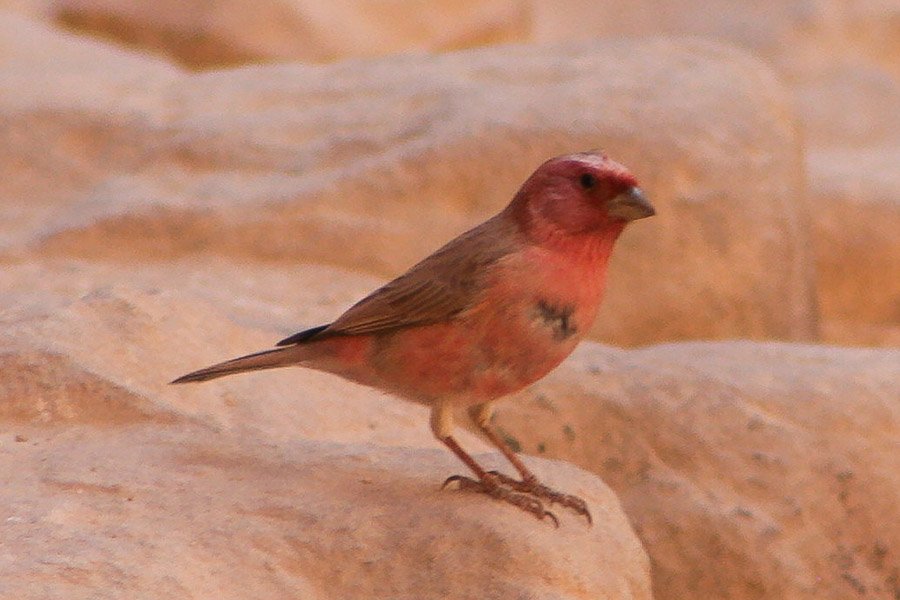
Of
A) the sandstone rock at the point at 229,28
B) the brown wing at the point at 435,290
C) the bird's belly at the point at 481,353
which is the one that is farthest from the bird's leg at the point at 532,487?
the sandstone rock at the point at 229,28

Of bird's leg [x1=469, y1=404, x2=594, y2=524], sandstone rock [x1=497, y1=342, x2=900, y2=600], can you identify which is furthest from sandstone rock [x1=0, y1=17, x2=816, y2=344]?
bird's leg [x1=469, y1=404, x2=594, y2=524]

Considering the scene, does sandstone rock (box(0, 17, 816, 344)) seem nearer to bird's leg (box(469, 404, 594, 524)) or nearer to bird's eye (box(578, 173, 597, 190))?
bird's leg (box(469, 404, 594, 524))

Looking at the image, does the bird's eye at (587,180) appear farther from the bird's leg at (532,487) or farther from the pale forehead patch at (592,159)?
the bird's leg at (532,487)

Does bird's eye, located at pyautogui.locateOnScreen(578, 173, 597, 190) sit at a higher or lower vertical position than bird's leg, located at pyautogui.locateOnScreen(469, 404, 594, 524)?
higher

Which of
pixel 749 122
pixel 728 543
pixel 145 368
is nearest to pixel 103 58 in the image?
pixel 749 122

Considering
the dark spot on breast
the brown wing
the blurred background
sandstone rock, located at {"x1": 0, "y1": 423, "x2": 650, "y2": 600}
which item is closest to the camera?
sandstone rock, located at {"x1": 0, "y1": 423, "x2": 650, "y2": 600}

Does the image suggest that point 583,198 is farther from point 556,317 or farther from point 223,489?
point 223,489

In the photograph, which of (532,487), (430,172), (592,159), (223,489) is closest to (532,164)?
(430,172)
